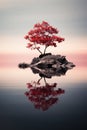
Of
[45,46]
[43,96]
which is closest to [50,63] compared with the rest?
[45,46]

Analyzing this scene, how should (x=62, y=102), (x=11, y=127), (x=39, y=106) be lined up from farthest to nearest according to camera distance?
(x=62, y=102)
(x=39, y=106)
(x=11, y=127)

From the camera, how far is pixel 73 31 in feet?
32.7

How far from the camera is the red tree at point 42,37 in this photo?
33.0 feet

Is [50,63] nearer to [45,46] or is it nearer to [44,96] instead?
[45,46]

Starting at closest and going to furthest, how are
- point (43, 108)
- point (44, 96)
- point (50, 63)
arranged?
point (43, 108), point (44, 96), point (50, 63)

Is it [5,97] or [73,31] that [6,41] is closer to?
[73,31]

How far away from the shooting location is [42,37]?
10.2 m

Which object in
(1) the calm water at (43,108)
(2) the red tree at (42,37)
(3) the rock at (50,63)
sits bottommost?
(1) the calm water at (43,108)

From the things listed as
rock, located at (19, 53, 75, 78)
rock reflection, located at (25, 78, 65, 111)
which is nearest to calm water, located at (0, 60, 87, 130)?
rock reflection, located at (25, 78, 65, 111)

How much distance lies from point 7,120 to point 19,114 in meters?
0.24

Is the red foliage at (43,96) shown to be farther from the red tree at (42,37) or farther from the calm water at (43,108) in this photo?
the red tree at (42,37)

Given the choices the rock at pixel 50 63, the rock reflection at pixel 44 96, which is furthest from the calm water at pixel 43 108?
the rock at pixel 50 63

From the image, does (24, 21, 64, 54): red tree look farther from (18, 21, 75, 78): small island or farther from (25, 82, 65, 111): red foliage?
(25, 82, 65, 111): red foliage

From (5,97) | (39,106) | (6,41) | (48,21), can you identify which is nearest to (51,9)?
(48,21)
